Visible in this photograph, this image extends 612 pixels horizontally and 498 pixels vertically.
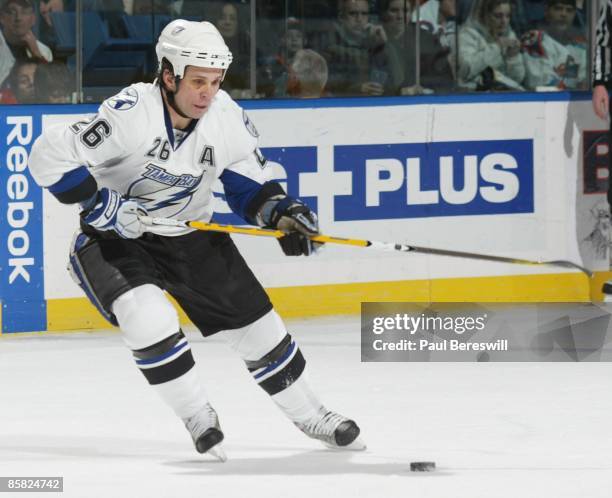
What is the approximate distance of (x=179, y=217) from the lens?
189 inches

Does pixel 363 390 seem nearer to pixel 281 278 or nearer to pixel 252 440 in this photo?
pixel 252 440

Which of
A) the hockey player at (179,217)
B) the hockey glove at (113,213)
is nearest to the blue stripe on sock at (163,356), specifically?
the hockey player at (179,217)

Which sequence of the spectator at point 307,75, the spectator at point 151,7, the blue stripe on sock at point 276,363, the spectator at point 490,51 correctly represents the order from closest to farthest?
the blue stripe on sock at point 276,363
the spectator at point 151,7
the spectator at point 307,75
the spectator at point 490,51

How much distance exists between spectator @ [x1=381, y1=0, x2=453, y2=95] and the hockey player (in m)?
2.76

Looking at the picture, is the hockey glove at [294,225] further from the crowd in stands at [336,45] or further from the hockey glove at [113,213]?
the crowd in stands at [336,45]

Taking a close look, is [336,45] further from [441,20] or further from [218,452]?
[218,452]

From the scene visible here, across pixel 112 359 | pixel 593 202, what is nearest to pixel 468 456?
pixel 112 359

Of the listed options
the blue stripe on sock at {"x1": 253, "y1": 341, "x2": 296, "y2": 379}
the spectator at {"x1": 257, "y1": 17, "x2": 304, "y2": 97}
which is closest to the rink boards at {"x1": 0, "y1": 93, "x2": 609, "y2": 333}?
the spectator at {"x1": 257, "y1": 17, "x2": 304, "y2": 97}

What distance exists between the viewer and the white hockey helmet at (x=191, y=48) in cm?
459

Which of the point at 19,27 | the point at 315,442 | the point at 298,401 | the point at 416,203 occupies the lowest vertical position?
the point at 315,442

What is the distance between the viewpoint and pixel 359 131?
7.36m

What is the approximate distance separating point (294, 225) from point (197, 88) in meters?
0.44

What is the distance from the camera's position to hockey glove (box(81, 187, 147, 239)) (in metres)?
4.57

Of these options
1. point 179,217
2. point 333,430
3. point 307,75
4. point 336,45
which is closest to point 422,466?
point 333,430
